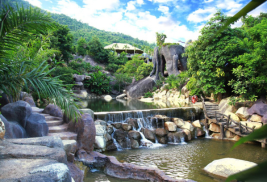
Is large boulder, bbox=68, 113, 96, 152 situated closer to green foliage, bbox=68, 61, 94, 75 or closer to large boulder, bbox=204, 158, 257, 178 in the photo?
large boulder, bbox=204, 158, 257, 178

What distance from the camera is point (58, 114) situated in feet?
24.0

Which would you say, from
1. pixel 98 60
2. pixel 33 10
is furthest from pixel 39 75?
pixel 98 60

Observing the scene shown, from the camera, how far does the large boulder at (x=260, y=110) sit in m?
8.38

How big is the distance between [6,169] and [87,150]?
3730mm

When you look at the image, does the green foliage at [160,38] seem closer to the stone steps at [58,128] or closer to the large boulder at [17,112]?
the stone steps at [58,128]

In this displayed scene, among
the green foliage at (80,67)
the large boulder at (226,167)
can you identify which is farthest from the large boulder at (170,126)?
the green foliage at (80,67)

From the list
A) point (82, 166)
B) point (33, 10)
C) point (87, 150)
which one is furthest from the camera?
point (87, 150)

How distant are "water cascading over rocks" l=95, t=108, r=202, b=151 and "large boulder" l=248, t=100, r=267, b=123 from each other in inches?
107

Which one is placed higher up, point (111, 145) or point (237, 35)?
point (237, 35)

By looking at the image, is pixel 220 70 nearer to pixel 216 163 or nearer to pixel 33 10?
pixel 216 163

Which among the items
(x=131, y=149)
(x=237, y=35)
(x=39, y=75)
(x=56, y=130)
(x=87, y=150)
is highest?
(x=237, y=35)

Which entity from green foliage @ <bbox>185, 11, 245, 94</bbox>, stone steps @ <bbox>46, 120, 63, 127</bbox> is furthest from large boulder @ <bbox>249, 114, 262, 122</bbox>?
stone steps @ <bbox>46, 120, 63, 127</bbox>

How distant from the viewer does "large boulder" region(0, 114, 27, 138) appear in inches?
163

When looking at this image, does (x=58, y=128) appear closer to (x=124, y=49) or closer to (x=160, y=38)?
(x=160, y=38)
